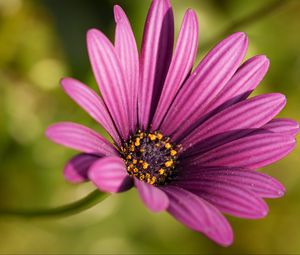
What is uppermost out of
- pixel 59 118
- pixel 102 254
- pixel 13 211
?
pixel 59 118

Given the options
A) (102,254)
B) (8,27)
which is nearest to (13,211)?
(102,254)

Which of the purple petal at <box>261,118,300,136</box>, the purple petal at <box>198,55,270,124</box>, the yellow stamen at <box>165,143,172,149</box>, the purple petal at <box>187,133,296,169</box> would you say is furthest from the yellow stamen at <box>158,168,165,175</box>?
the purple petal at <box>261,118,300,136</box>

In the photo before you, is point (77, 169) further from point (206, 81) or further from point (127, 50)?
point (206, 81)

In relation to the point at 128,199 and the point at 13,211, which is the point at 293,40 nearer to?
the point at 128,199

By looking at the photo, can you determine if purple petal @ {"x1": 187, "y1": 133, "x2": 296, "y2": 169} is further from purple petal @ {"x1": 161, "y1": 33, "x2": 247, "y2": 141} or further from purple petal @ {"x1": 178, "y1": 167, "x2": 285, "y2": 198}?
purple petal @ {"x1": 161, "y1": 33, "x2": 247, "y2": 141}

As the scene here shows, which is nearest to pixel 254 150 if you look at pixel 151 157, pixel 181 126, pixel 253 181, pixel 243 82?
pixel 253 181

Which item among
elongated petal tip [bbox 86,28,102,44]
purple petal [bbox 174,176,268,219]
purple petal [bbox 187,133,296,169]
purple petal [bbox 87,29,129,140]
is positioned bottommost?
purple petal [bbox 174,176,268,219]
